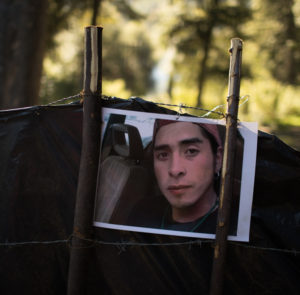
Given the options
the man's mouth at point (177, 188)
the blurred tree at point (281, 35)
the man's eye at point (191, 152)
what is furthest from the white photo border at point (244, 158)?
the blurred tree at point (281, 35)

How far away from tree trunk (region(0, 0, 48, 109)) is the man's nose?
511 centimetres

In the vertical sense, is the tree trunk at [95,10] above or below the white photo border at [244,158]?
above

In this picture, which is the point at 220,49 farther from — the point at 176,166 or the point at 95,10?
the point at 176,166

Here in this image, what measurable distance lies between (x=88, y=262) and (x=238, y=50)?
5.81ft

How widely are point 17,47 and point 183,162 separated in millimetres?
5506

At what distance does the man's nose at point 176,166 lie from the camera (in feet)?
8.05

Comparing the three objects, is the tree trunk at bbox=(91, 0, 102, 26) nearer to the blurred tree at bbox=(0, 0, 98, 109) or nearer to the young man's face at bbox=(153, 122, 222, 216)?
the blurred tree at bbox=(0, 0, 98, 109)

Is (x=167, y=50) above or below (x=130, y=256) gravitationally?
above

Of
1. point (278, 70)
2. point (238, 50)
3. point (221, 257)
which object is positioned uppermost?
point (278, 70)

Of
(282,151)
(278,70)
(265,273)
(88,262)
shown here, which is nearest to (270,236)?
(265,273)

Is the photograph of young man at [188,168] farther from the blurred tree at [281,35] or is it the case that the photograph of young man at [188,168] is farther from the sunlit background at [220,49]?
the blurred tree at [281,35]

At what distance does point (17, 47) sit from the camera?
677cm

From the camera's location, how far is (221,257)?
2.35 metres

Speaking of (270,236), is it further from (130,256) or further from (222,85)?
(222,85)
